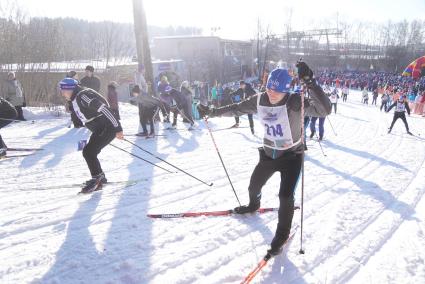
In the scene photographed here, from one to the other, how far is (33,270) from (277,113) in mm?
2738

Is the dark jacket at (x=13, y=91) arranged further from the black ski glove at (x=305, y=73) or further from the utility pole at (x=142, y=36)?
the black ski glove at (x=305, y=73)

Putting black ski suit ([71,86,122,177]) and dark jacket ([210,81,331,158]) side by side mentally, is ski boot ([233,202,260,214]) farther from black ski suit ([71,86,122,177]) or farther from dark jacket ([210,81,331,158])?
black ski suit ([71,86,122,177])

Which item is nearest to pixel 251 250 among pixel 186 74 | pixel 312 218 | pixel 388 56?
pixel 312 218

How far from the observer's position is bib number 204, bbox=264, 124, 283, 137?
139 inches

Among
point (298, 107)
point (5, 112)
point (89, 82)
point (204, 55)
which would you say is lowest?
point (5, 112)

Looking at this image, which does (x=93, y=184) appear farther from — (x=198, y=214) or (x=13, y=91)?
(x=13, y=91)

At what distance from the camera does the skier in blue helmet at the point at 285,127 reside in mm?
3299

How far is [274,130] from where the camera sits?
11.7 feet

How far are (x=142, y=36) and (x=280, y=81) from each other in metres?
10.4

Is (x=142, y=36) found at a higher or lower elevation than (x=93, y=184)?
higher

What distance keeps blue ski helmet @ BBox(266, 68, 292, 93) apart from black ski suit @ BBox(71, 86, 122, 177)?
271 cm

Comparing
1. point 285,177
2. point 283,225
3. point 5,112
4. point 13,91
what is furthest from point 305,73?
point 13,91

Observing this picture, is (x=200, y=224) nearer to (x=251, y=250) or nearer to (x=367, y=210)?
(x=251, y=250)

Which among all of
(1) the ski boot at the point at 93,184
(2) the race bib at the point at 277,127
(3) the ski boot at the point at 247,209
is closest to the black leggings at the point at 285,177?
(2) the race bib at the point at 277,127
